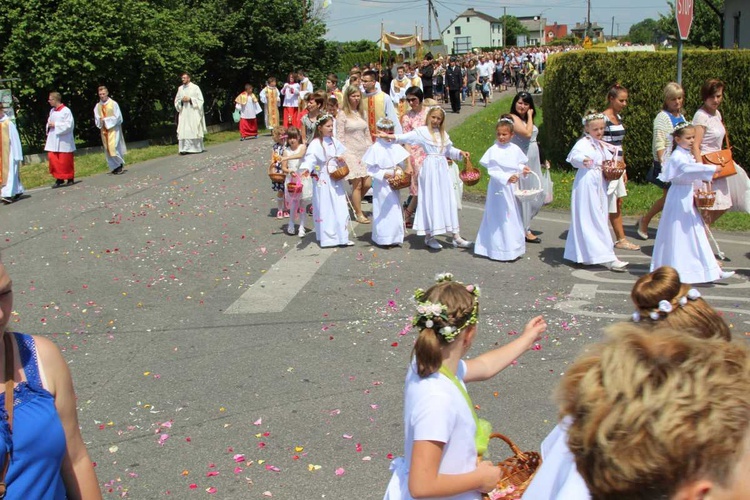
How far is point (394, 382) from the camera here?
6410 millimetres

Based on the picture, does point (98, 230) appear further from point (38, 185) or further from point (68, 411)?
point (68, 411)

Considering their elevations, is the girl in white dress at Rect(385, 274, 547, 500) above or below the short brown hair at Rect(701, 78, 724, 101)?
below

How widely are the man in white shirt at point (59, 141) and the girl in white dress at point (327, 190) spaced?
26.9 feet

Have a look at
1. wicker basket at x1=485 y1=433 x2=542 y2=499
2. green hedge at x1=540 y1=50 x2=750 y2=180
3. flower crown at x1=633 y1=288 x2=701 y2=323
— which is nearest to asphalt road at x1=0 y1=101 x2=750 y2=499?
flower crown at x1=633 y1=288 x2=701 y2=323

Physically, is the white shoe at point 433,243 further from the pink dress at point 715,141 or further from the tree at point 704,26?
the tree at point 704,26

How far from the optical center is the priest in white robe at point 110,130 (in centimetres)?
1828

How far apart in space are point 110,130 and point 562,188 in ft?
33.4

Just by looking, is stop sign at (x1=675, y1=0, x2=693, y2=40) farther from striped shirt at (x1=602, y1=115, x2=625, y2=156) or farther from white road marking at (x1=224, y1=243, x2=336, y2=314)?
white road marking at (x1=224, y1=243, x2=336, y2=314)

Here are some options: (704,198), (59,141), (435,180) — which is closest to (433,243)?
(435,180)

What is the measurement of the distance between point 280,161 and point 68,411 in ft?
30.6

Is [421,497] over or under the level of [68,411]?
under

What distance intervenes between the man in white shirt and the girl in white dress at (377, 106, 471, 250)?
30.0ft

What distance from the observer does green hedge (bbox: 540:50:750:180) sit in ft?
45.5

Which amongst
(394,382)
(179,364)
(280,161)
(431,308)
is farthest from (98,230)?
(431,308)
